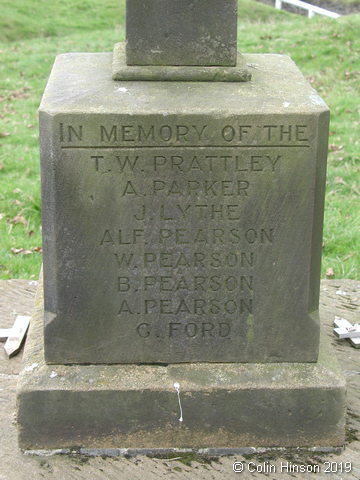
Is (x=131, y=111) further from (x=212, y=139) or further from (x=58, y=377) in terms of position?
(x=58, y=377)

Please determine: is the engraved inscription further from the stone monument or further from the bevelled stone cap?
the bevelled stone cap

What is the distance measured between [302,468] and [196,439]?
18.1 inches

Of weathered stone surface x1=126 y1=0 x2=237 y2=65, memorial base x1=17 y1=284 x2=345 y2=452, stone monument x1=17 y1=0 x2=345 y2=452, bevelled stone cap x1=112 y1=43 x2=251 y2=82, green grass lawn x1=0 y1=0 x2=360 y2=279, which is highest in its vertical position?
weathered stone surface x1=126 y1=0 x2=237 y2=65

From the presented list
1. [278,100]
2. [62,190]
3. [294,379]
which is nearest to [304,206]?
[278,100]

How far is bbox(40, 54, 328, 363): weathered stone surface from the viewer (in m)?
3.26

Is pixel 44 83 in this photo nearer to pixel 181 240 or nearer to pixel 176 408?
pixel 181 240

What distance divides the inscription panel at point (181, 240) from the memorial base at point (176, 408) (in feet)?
0.34

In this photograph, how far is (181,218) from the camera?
3.40m

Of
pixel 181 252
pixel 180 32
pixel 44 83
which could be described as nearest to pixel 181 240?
pixel 181 252

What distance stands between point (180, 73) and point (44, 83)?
8260mm

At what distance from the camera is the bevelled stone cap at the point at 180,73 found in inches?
137

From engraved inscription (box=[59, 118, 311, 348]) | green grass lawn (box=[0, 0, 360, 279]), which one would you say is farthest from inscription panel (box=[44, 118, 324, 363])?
green grass lawn (box=[0, 0, 360, 279])

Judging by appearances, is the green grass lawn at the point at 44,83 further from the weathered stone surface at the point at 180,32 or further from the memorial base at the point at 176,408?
the weathered stone surface at the point at 180,32

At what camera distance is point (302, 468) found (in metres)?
3.43
